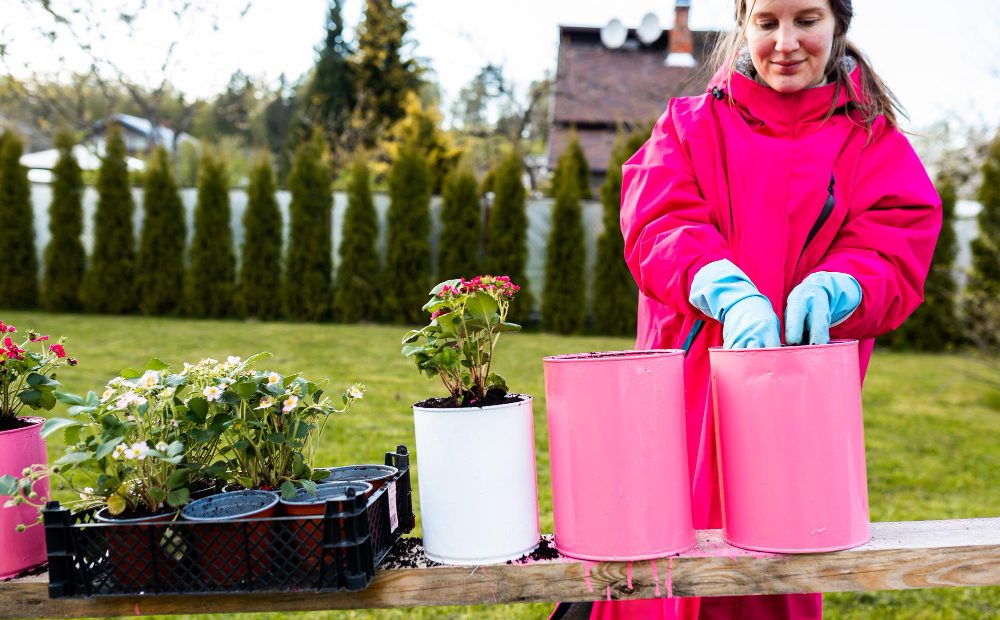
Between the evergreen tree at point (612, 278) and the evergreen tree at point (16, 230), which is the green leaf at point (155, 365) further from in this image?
the evergreen tree at point (16, 230)

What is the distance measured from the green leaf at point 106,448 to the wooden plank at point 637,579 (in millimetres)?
194

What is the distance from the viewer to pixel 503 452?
1091mm

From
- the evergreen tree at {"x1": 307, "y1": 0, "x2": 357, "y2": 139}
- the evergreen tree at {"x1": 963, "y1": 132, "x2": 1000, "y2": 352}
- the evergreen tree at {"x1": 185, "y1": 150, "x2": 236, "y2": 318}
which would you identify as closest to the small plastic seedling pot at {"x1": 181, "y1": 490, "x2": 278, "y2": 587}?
the evergreen tree at {"x1": 963, "y1": 132, "x2": 1000, "y2": 352}

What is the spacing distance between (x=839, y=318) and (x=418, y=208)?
8.39 m

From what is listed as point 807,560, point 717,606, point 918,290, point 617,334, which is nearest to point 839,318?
point 918,290

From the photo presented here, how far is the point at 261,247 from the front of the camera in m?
9.43

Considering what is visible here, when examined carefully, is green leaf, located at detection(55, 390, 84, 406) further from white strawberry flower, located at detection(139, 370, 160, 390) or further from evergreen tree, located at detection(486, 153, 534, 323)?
evergreen tree, located at detection(486, 153, 534, 323)

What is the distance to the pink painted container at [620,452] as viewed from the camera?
1048mm

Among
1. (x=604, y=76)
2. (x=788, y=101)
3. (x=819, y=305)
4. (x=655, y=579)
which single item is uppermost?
(x=604, y=76)

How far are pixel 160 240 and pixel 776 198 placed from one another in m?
9.11

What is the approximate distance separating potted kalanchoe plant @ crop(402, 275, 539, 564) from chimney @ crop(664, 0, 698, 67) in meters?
13.4

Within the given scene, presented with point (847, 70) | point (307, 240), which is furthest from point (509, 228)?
point (847, 70)

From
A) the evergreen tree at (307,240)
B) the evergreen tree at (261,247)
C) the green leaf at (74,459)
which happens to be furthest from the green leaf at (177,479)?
the evergreen tree at (261,247)

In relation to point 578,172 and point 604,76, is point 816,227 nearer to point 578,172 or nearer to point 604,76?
point 578,172
